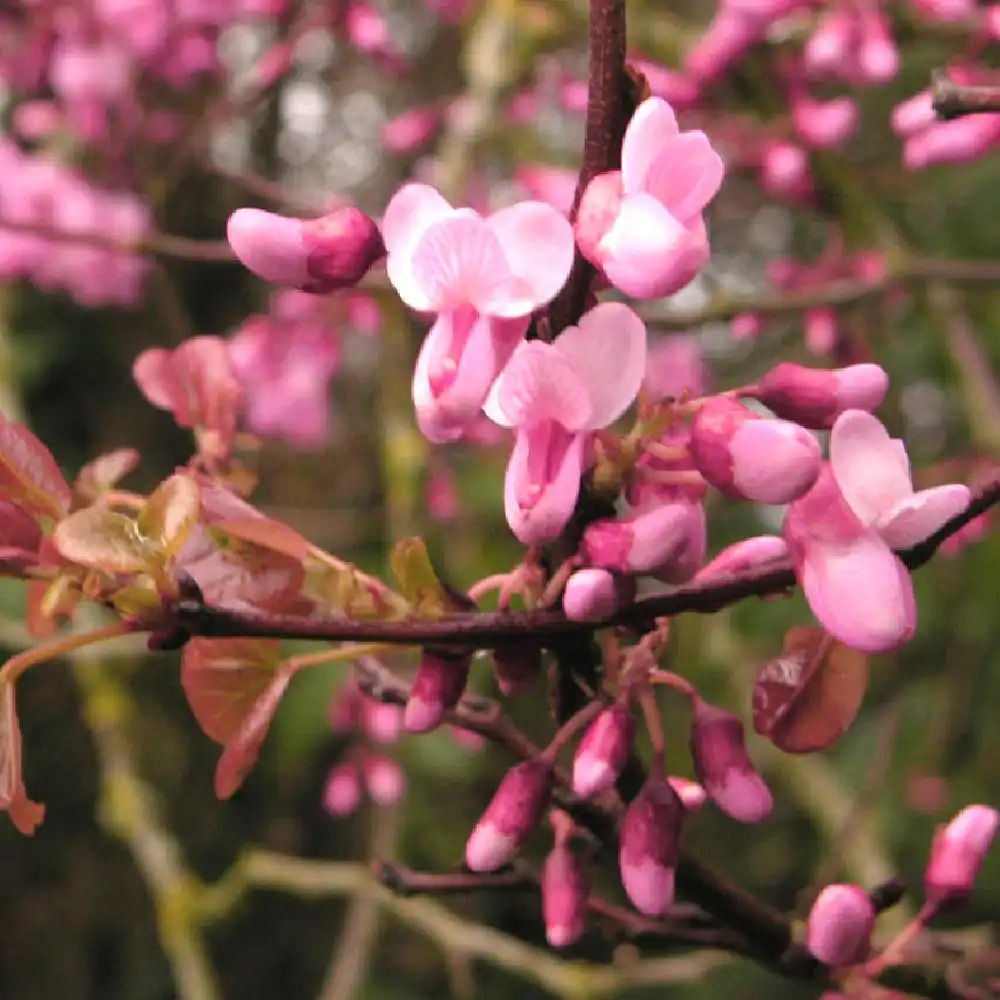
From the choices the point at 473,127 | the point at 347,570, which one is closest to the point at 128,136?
the point at 473,127

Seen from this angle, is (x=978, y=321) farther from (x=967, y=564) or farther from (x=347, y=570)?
(x=347, y=570)

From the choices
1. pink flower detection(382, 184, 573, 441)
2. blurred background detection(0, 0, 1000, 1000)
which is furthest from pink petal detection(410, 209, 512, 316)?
blurred background detection(0, 0, 1000, 1000)

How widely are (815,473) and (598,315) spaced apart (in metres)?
0.07

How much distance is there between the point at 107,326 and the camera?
7.49 ft

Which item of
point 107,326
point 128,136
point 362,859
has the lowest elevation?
point 362,859

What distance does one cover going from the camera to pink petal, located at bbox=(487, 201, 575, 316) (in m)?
0.30

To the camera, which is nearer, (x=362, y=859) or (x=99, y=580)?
(x=99, y=580)

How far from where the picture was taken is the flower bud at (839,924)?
39 cm

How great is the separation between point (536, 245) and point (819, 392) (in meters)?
0.10

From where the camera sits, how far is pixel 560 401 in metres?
0.31

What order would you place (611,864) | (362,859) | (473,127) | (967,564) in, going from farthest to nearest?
(362,859) < (967,564) < (473,127) < (611,864)

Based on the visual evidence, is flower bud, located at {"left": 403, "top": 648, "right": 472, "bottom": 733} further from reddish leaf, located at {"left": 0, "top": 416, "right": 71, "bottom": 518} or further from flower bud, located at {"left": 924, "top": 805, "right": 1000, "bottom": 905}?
flower bud, located at {"left": 924, "top": 805, "right": 1000, "bottom": 905}

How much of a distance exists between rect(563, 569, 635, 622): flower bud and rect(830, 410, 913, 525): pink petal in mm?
67

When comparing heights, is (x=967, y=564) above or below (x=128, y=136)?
below
